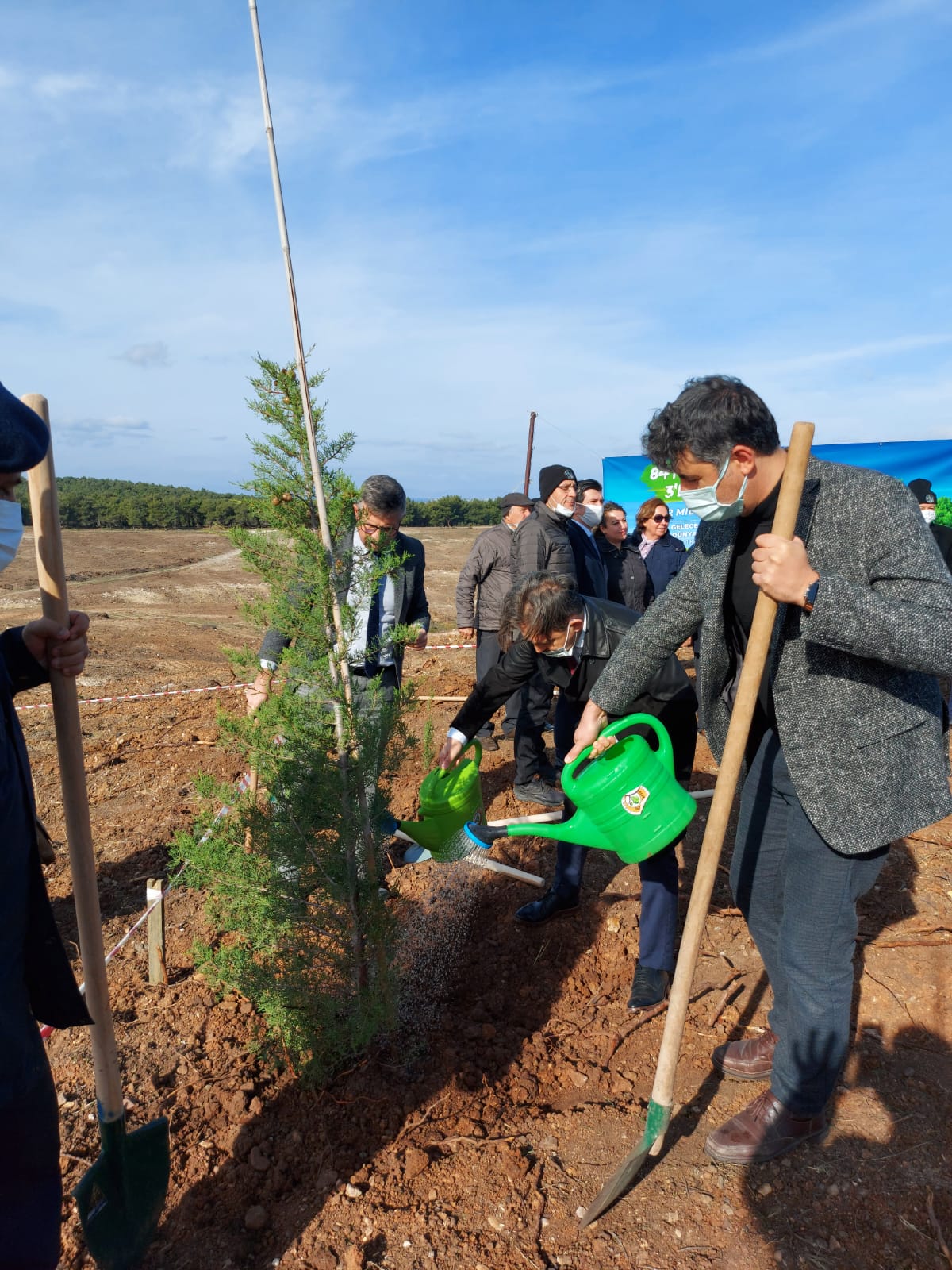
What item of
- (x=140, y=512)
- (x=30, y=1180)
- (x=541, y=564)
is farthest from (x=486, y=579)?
(x=140, y=512)

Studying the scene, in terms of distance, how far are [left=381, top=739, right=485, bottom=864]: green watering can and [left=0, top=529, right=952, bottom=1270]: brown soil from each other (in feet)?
0.73

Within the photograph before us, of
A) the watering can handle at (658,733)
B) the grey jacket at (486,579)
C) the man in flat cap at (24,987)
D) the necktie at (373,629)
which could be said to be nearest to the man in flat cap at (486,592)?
the grey jacket at (486,579)

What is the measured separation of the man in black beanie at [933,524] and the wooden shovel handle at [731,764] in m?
4.76

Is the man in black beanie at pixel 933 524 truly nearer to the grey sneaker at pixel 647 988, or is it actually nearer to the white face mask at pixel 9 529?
the grey sneaker at pixel 647 988

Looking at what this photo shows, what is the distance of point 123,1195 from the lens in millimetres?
2195

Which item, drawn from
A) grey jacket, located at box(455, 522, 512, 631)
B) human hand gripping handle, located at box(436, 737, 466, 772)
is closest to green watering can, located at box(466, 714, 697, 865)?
human hand gripping handle, located at box(436, 737, 466, 772)

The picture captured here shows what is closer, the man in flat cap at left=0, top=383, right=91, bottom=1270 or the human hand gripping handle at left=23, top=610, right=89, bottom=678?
the man in flat cap at left=0, top=383, right=91, bottom=1270

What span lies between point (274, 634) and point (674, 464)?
5.44 feet

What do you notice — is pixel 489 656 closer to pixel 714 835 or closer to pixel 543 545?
pixel 543 545

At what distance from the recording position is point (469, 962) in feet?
12.3

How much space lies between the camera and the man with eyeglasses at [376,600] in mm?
2645

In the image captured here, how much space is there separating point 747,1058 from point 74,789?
231 cm

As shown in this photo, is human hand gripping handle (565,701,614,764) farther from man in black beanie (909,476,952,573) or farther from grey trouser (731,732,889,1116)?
man in black beanie (909,476,952,573)

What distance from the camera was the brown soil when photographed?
2193mm
